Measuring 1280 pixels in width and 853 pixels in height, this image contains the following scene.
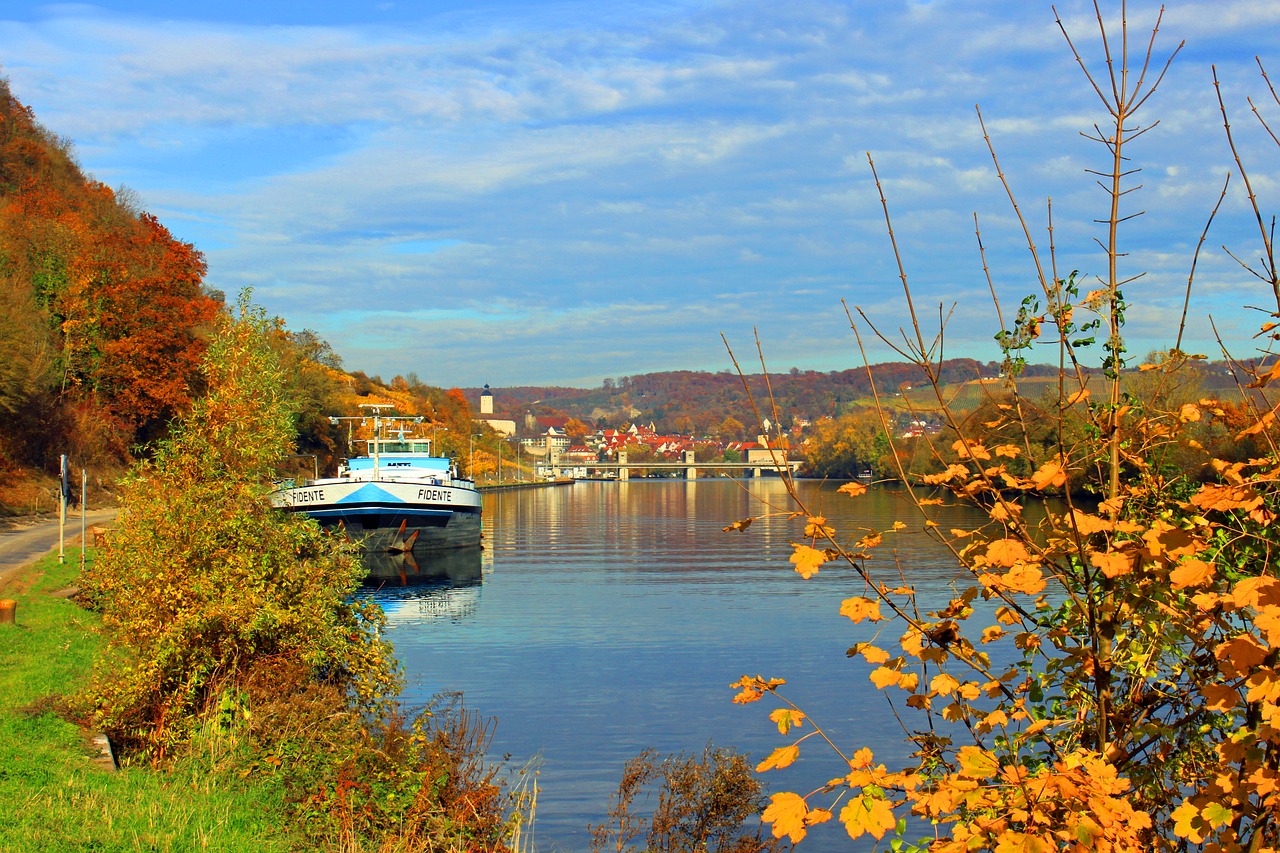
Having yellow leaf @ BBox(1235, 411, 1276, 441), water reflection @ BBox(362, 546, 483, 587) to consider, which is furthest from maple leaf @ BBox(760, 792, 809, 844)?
water reflection @ BBox(362, 546, 483, 587)

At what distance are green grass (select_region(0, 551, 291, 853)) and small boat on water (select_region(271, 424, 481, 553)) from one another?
25027mm

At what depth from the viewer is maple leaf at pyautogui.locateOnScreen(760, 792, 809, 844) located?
3.42m

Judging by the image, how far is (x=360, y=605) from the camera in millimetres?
12508

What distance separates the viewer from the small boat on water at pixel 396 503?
36938 mm

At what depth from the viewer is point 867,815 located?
3.46 meters

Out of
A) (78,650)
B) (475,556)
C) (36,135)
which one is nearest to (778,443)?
(78,650)

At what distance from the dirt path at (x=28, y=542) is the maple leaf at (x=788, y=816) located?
1727 cm

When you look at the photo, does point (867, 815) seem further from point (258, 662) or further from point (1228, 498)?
point (258, 662)

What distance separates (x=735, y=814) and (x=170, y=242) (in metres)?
47.6

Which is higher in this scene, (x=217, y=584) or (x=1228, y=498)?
(x=1228, y=498)

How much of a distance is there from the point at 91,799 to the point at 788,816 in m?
5.99

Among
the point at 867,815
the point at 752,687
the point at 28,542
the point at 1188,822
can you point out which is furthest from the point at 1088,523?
the point at 28,542

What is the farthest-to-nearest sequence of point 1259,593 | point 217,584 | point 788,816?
point 217,584, point 788,816, point 1259,593

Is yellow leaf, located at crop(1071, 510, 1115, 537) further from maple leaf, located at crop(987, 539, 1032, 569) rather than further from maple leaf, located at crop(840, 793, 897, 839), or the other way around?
maple leaf, located at crop(840, 793, 897, 839)
